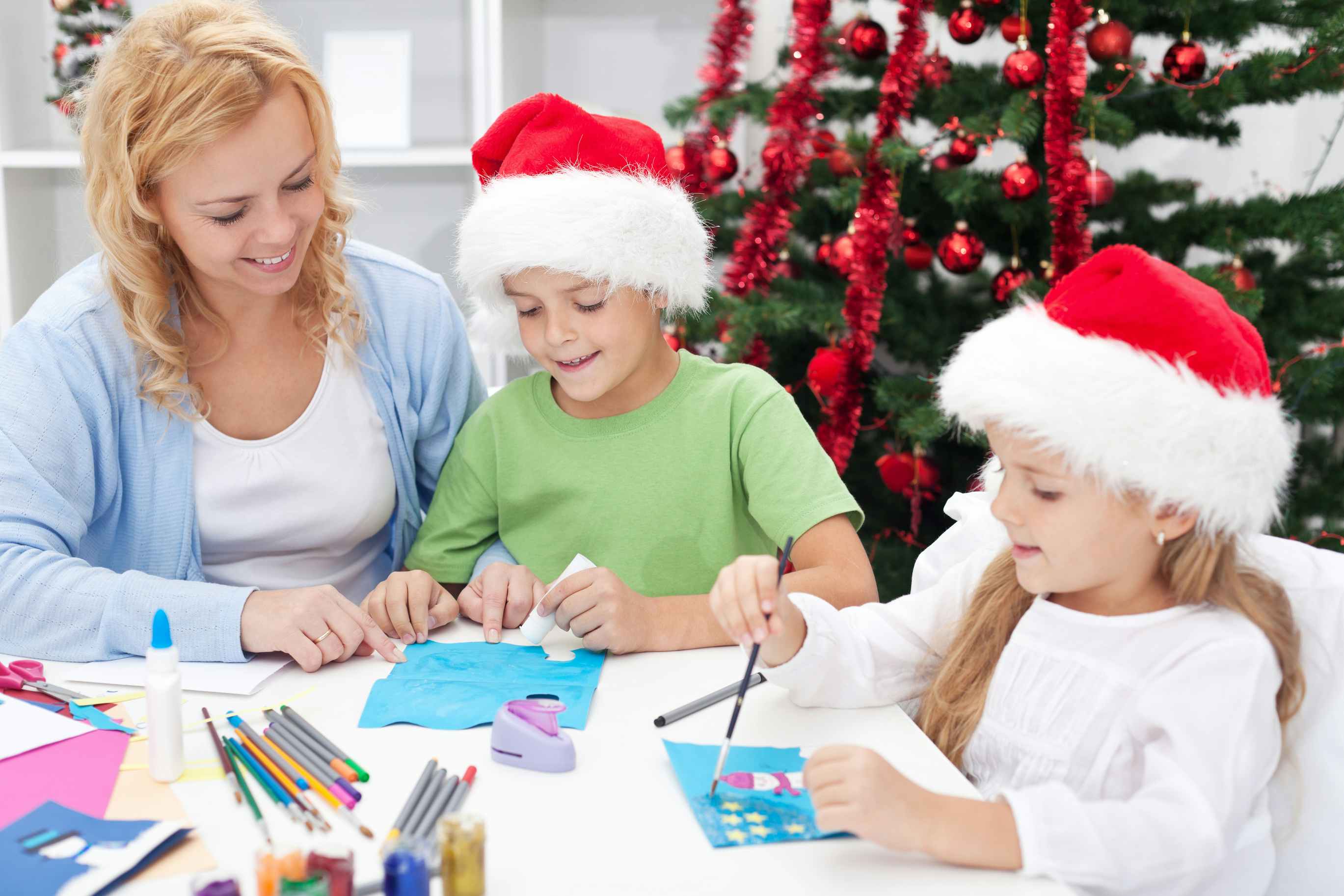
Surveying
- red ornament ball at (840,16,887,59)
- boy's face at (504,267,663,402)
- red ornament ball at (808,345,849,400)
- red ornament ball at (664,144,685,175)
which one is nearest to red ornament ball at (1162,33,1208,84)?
red ornament ball at (840,16,887,59)

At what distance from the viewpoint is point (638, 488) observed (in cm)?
140

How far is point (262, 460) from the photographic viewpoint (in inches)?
54.2

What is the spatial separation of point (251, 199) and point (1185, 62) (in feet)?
5.08

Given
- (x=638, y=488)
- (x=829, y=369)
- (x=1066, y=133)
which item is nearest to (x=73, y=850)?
(x=638, y=488)

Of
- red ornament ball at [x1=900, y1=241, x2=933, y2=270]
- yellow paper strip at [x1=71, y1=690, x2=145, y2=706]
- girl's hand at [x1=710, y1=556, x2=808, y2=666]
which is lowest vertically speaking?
yellow paper strip at [x1=71, y1=690, x2=145, y2=706]

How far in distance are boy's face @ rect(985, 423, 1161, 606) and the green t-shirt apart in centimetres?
45

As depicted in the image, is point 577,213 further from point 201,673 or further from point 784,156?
point 784,156

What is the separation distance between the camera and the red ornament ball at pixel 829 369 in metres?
2.06

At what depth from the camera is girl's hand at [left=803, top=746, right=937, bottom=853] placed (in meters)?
0.77

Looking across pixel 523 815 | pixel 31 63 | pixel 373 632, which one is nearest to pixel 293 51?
pixel 373 632

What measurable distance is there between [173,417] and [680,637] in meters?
0.67

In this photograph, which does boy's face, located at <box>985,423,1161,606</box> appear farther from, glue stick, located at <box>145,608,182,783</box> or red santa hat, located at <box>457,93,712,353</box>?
glue stick, located at <box>145,608,182,783</box>

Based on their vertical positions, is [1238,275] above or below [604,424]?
above

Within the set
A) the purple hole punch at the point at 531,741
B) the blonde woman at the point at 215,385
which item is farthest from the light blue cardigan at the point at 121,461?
the purple hole punch at the point at 531,741
